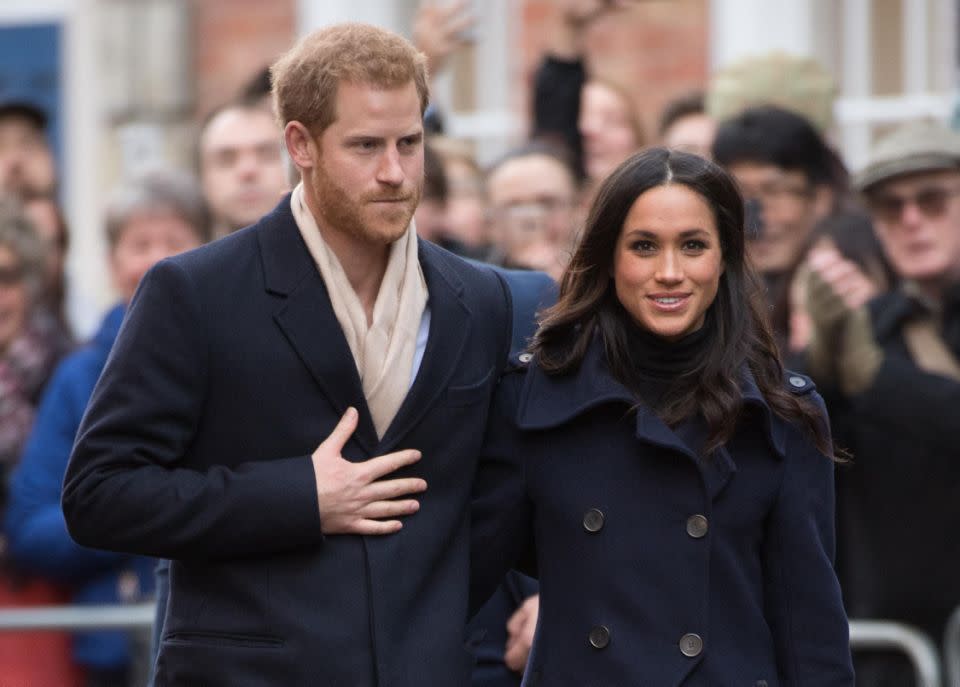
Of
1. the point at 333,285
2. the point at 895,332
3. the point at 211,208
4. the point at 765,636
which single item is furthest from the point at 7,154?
the point at 765,636

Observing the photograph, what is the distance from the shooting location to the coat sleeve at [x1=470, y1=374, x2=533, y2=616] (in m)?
4.36

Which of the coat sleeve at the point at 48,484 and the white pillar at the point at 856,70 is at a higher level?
the white pillar at the point at 856,70

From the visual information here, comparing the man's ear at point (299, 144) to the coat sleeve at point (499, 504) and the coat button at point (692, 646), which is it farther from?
the coat button at point (692, 646)

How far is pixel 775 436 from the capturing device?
4.25 metres

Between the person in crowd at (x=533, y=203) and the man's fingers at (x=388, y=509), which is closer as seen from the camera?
the man's fingers at (x=388, y=509)

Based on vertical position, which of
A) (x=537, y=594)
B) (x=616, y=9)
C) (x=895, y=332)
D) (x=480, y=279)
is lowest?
(x=537, y=594)

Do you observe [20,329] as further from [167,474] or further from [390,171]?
[390,171]

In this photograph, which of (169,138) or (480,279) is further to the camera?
(169,138)

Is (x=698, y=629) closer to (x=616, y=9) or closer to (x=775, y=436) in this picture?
(x=775, y=436)

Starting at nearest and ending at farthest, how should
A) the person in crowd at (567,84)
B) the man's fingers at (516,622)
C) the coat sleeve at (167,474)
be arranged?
the coat sleeve at (167,474) < the man's fingers at (516,622) < the person in crowd at (567,84)

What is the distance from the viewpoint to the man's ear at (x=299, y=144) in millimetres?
4156

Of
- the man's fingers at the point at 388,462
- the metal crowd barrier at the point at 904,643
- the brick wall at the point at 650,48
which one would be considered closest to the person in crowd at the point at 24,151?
the brick wall at the point at 650,48

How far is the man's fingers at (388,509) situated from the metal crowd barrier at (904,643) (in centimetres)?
216

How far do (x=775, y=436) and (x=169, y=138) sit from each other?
7.26m
